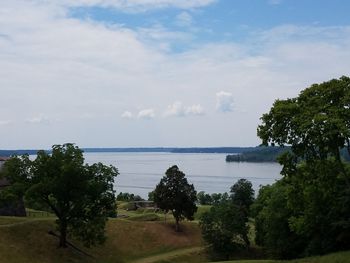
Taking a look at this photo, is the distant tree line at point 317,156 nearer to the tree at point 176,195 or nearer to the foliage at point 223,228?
the foliage at point 223,228

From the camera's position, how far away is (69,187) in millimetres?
43500

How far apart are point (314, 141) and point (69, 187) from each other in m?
24.8

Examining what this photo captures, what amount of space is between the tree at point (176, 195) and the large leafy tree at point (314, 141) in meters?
24.7

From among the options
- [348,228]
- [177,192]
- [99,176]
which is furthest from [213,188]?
[348,228]

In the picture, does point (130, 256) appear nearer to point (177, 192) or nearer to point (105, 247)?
point (105, 247)

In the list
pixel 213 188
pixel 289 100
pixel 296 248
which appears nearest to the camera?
pixel 289 100

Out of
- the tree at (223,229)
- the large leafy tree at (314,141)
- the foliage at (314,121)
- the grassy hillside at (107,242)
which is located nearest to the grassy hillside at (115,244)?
the grassy hillside at (107,242)

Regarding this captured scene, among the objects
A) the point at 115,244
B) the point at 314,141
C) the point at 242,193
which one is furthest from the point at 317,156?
the point at 242,193

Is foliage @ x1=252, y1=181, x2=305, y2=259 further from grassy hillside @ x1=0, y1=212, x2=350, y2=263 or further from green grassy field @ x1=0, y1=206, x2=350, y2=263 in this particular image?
grassy hillside @ x1=0, y1=212, x2=350, y2=263

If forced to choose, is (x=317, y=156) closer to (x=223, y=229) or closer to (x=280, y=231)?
(x=280, y=231)

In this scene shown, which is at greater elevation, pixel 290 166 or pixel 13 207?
pixel 290 166

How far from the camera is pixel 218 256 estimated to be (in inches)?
1842

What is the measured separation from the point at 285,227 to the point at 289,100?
17.6 m

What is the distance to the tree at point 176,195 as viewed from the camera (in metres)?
56.0
